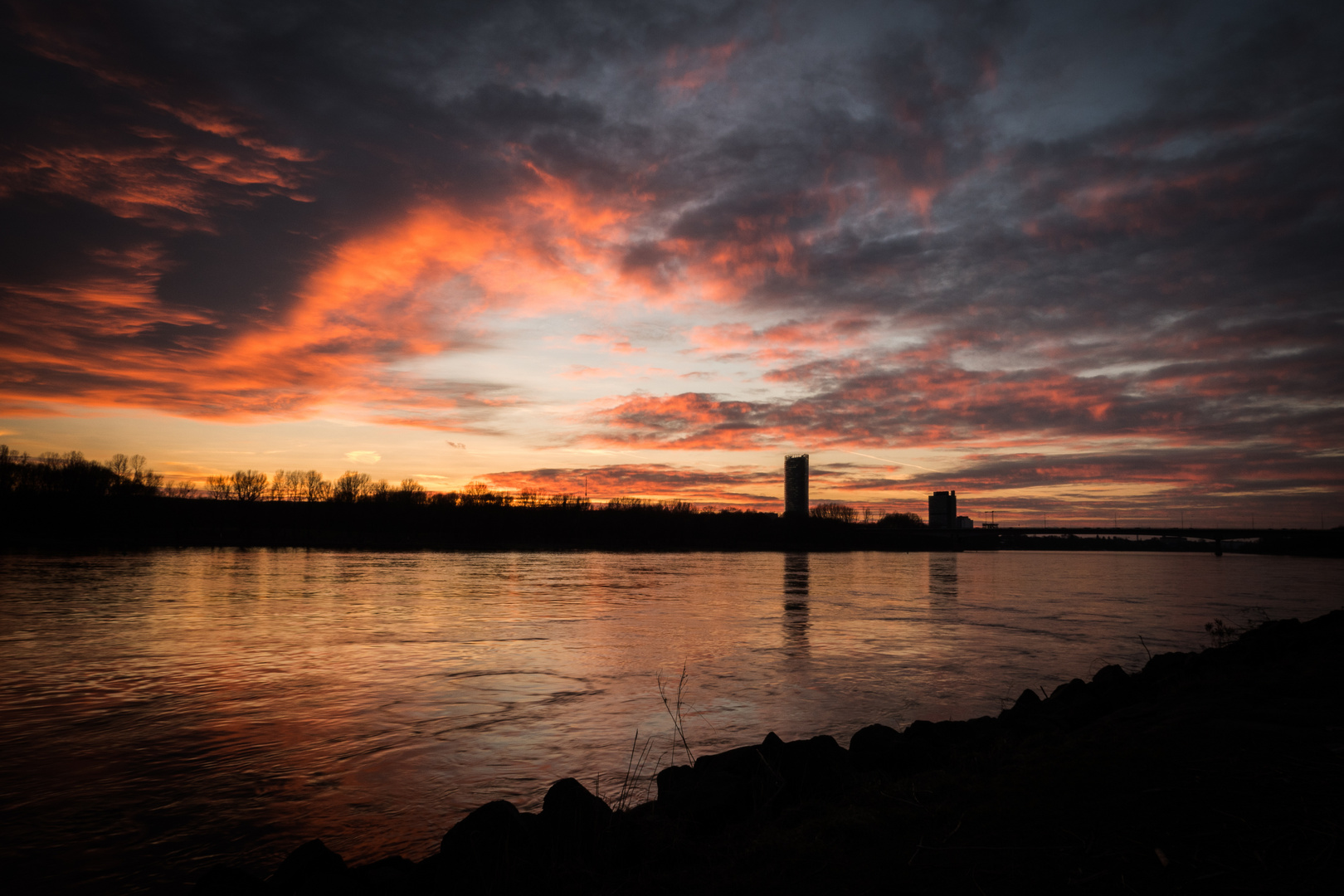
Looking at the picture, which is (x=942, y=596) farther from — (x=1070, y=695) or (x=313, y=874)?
(x=313, y=874)

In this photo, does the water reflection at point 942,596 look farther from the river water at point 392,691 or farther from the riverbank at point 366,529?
the riverbank at point 366,529

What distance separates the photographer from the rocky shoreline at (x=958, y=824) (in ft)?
17.4

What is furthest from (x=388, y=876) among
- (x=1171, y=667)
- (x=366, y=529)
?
(x=366, y=529)

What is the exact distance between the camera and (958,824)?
6422 mm

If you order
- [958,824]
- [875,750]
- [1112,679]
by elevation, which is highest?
[958,824]

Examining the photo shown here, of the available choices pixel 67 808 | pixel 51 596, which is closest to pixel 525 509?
pixel 51 596

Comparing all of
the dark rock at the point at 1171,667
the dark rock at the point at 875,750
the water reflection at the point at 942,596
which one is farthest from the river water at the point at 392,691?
the dark rock at the point at 1171,667

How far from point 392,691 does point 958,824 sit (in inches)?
597

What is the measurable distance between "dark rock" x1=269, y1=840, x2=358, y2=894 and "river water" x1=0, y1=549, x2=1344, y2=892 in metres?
2.21

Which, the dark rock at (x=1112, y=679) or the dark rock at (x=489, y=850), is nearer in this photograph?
the dark rock at (x=489, y=850)

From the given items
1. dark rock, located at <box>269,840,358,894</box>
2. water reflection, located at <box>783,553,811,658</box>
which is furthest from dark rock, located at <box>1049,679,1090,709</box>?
dark rock, located at <box>269,840,358,894</box>

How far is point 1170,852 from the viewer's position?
5.31 metres

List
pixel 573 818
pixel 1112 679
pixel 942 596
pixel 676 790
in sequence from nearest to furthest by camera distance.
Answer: pixel 573 818
pixel 676 790
pixel 1112 679
pixel 942 596

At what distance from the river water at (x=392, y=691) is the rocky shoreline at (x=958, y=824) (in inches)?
90.2
